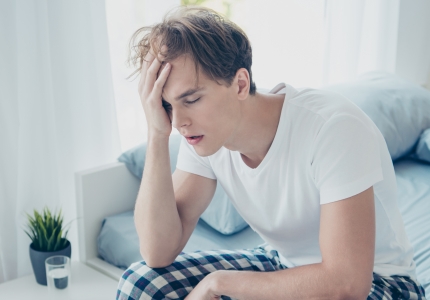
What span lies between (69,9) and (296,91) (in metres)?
0.88

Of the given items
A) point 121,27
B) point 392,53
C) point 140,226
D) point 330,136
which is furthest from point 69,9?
point 392,53

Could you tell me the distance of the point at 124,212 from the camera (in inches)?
77.9

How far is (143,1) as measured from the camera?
1985 millimetres

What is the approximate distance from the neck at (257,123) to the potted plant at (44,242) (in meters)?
0.73

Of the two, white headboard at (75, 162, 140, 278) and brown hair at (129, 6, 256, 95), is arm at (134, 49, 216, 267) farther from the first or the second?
white headboard at (75, 162, 140, 278)

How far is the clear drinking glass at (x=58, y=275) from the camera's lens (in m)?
1.63

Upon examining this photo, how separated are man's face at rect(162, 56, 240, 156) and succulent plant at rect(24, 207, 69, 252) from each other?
71 centimetres

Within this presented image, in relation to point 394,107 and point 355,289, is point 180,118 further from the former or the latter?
point 394,107

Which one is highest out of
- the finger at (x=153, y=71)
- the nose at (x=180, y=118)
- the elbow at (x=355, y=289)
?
the finger at (x=153, y=71)

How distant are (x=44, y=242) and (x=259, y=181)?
0.79m

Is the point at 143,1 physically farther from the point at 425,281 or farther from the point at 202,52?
the point at 425,281

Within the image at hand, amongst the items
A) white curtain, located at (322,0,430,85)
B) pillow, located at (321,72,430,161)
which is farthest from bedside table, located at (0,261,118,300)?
white curtain, located at (322,0,430,85)

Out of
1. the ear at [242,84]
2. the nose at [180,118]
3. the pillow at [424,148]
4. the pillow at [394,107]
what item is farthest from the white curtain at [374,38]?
the nose at [180,118]

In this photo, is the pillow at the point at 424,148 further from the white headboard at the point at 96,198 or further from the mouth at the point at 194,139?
the mouth at the point at 194,139
